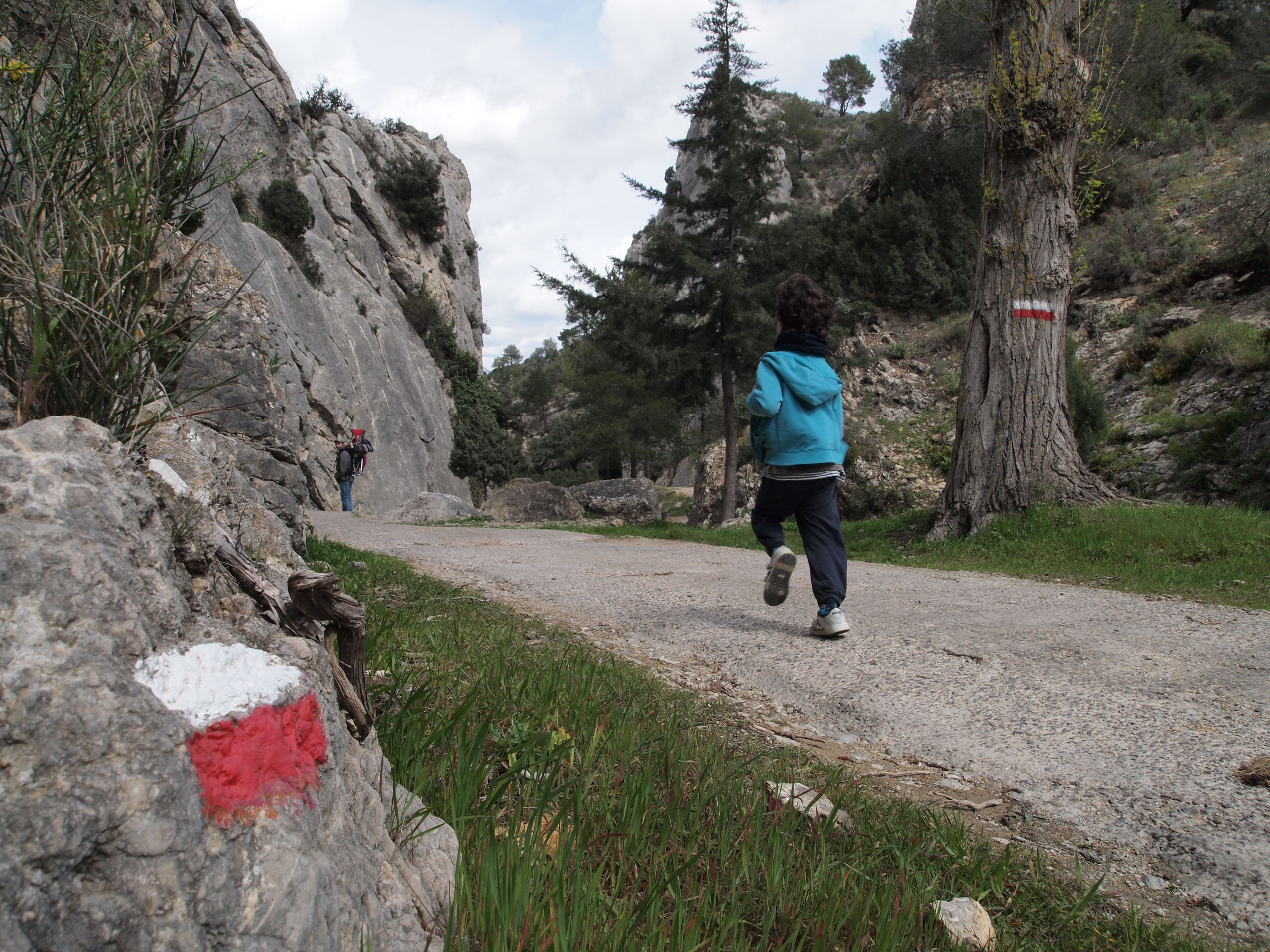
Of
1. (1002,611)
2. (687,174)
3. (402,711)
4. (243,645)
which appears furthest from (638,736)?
(687,174)

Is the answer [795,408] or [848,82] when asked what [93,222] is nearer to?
[795,408]

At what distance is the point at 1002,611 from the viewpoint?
5312 millimetres

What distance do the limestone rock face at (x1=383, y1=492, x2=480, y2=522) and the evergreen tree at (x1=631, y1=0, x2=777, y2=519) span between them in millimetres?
6481

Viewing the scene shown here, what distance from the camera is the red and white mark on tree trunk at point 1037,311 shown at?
877cm

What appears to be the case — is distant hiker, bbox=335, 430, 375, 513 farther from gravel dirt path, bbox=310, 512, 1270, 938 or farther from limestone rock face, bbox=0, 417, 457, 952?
limestone rock face, bbox=0, 417, 457, 952

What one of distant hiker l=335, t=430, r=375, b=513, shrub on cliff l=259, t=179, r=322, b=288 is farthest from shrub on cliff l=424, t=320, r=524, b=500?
distant hiker l=335, t=430, r=375, b=513

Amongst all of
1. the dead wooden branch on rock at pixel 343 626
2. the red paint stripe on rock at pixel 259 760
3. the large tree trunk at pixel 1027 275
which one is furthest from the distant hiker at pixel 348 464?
the red paint stripe on rock at pixel 259 760

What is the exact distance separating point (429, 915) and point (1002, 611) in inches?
190

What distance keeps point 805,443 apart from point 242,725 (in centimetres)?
388

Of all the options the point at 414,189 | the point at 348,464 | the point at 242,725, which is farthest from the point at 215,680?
the point at 414,189

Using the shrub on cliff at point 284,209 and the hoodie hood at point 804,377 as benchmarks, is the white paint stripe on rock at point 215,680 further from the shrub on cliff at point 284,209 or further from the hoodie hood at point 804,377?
the shrub on cliff at point 284,209

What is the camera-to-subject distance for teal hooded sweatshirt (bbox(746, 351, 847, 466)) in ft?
15.3

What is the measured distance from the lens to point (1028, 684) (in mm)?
3770

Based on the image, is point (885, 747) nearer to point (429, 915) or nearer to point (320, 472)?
point (429, 915)
